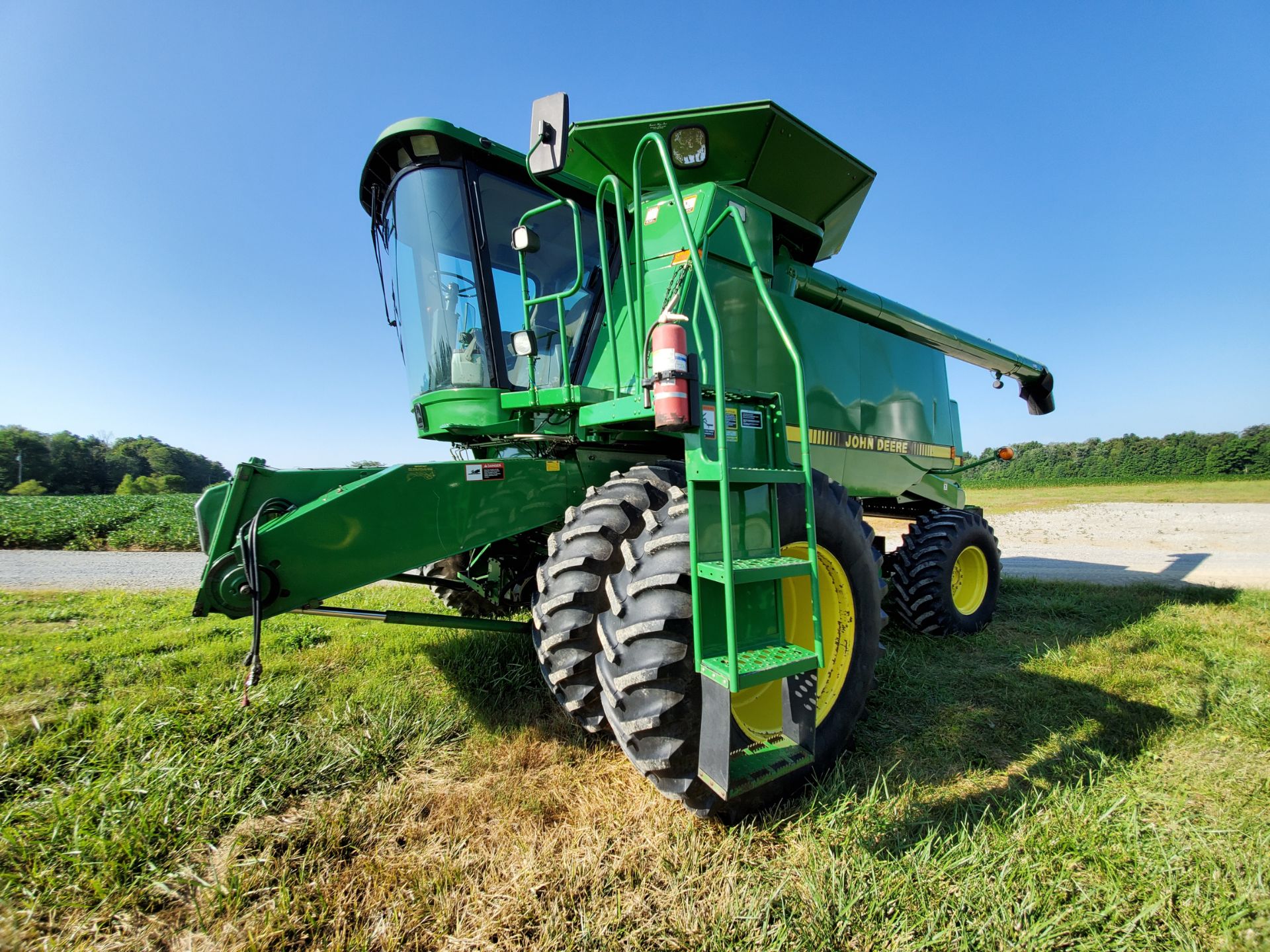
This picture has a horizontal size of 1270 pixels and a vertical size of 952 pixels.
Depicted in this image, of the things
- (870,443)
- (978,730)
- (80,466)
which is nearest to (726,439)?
(978,730)

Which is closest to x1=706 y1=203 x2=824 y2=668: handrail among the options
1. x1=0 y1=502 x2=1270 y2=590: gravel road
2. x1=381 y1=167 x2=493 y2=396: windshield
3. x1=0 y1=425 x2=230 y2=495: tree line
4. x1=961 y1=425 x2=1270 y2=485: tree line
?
x1=381 y1=167 x2=493 y2=396: windshield

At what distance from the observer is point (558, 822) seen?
7.18 ft

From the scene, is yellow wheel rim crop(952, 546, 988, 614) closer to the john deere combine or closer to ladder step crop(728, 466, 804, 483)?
the john deere combine

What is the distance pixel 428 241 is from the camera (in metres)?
3.40

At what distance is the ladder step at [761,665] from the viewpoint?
186 cm

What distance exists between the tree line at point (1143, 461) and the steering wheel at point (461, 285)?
35.7 m

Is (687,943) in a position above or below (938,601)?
below

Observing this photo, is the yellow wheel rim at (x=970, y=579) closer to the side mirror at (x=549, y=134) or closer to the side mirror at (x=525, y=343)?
the side mirror at (x=525, y=343)

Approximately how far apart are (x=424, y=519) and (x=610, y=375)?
142 cm

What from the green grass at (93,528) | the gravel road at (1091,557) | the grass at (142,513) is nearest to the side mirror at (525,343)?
the grass at (142,513)

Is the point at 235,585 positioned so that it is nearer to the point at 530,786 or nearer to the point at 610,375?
the point at 530,786

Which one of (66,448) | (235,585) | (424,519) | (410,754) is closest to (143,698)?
(235,585)

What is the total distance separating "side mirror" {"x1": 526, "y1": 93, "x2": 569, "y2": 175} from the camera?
7.61 ft

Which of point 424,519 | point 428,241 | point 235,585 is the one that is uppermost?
point 428,241
